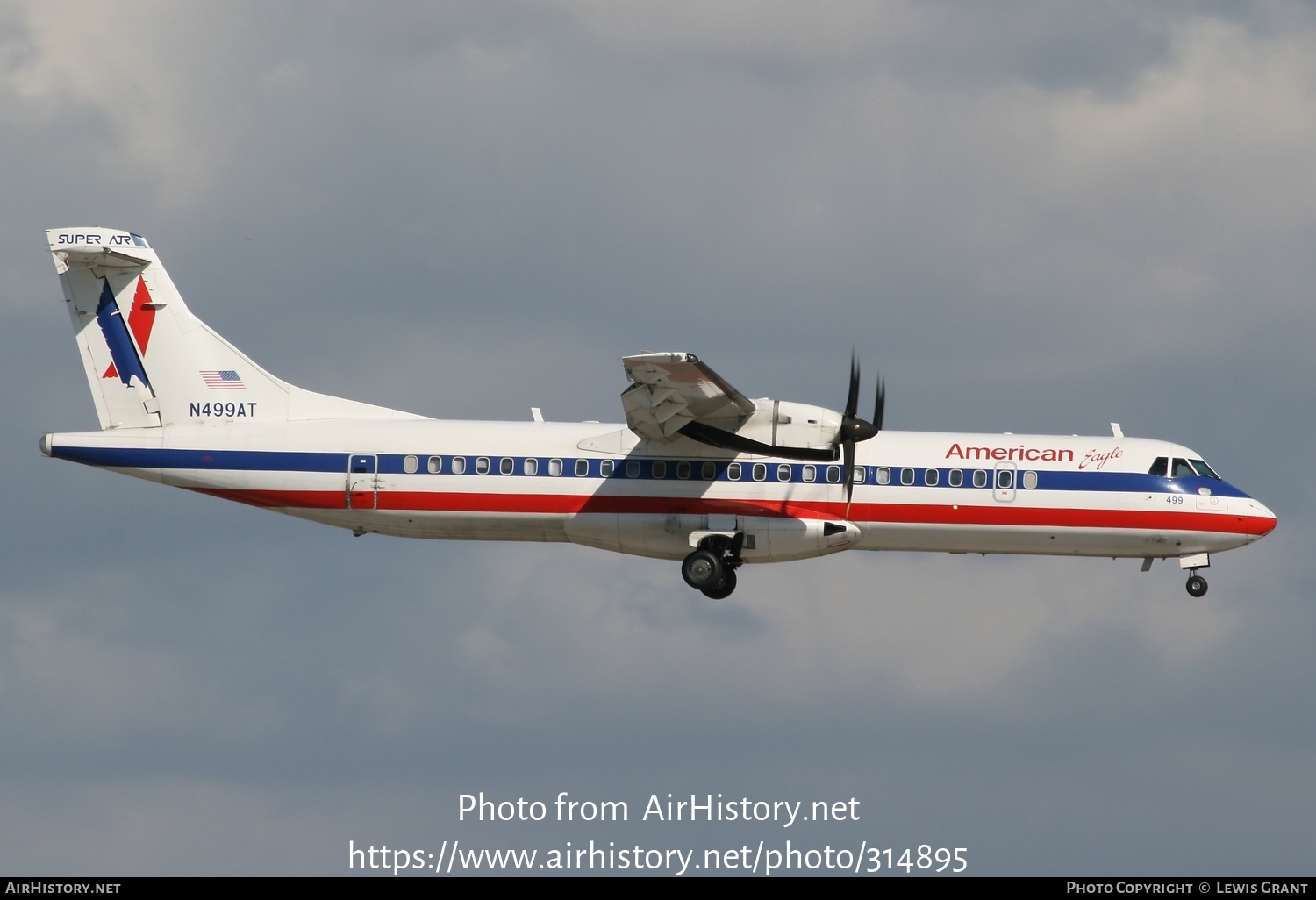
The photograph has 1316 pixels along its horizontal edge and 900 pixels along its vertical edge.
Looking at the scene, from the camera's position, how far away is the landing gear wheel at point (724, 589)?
95.1ft

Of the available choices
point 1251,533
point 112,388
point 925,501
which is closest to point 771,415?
point 925,501

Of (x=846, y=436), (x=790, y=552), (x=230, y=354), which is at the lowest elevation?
(x=790, y=552)

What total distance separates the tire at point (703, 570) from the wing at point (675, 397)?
2.60 meters

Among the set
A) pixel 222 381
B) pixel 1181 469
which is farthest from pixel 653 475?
pixel 1181 469

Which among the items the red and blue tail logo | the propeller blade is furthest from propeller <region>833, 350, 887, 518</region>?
the red and blue tail logo

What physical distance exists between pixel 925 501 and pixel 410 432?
11.3 metres

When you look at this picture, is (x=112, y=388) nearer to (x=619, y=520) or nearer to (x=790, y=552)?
(x=619, y=520)

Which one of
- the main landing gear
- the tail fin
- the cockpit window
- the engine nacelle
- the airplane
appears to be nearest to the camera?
the engine nacelle

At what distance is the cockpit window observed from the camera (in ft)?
98.8

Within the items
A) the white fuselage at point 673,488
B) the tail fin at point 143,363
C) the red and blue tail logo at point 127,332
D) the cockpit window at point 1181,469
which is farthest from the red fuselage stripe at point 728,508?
the red and blue tail logo at point 127,332

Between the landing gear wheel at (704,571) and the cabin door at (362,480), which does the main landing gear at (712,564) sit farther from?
the cabin door at (362,480)

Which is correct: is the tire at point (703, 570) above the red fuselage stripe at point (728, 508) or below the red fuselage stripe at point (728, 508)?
below

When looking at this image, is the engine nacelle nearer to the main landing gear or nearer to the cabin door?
the main landing gear

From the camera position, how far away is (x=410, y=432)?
29.8 m
